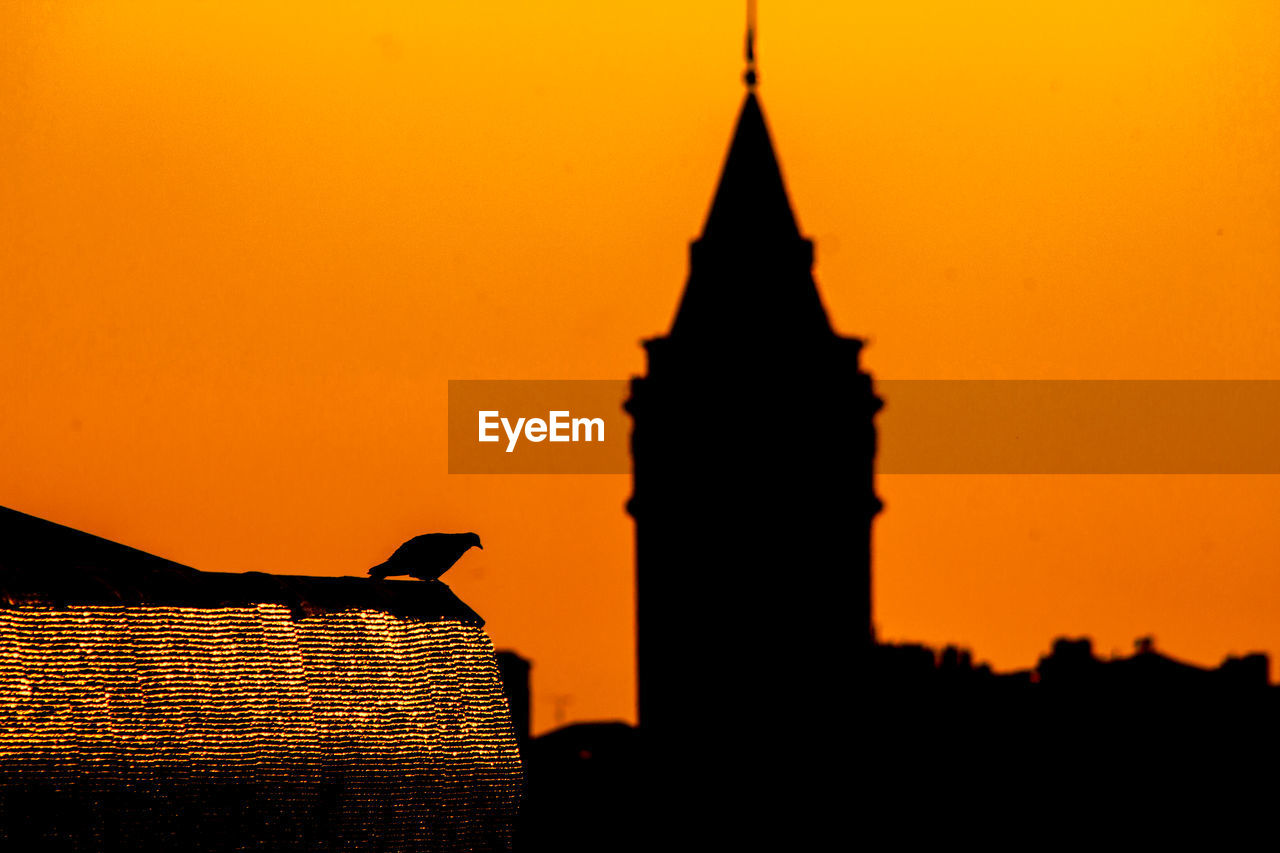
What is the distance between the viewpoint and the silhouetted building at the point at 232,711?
39.4ft

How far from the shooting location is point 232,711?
12484 mm

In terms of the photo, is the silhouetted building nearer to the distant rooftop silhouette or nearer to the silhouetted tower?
the distant rooftop silhouette

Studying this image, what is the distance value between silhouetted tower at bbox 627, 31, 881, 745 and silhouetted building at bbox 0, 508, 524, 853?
48.5 metres

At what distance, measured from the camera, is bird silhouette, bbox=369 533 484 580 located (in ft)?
43.2

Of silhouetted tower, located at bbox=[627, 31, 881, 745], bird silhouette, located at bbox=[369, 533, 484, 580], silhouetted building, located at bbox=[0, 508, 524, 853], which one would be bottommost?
silhouetted building, located at bbox=[0, 508, 524, 853]

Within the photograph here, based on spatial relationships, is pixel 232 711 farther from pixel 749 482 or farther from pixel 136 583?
pixel 749 482

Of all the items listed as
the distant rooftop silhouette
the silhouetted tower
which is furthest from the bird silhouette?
the silhouetted tower

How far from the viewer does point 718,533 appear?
208ft

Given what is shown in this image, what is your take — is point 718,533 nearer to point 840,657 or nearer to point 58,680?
point 840,657

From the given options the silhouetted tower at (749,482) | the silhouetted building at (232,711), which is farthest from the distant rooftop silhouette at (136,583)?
the silhouetted tower at (749,482)

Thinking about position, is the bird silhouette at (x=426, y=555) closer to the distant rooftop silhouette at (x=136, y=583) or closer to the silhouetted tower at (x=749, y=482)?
the distant rooftop silhouette at (x=136, y=583)

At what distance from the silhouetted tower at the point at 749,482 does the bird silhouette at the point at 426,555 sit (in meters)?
48.5

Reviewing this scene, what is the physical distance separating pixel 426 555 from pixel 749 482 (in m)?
50.4

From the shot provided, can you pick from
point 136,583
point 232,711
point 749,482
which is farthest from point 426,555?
point 749,482
